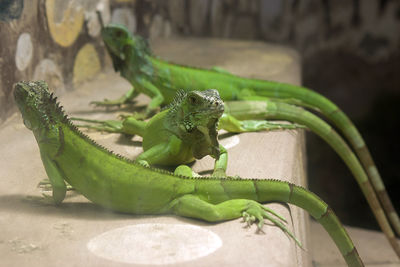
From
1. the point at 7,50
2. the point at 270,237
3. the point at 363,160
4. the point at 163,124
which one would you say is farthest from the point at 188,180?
the point at 363,160

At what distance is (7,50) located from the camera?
3.23 meters

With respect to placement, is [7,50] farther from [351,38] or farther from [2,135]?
[351,38]

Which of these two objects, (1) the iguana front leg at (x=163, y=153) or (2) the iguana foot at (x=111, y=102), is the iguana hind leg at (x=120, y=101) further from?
(1) the iguana front leg at (x=163, y=153)

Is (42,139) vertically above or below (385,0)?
below

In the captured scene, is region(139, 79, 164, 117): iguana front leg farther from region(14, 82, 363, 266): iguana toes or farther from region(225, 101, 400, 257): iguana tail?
region(14, 82, 363, 266): iguana toes

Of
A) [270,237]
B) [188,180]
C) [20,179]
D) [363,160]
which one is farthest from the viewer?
[363,160]

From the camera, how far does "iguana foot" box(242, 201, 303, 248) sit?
1.95 m

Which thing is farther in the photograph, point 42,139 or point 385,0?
point 385,0

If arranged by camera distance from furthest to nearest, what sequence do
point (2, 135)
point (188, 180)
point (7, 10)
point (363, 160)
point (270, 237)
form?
1. point (363, 160)
2. point (7, 10)
3. point (2, 135)
4. point (188, 180)
5. point (270, 237)

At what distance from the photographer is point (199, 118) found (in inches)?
88.7

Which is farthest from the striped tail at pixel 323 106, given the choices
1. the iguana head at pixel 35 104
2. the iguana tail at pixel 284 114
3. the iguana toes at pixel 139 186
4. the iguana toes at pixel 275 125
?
the iguana head at pixel 35 104

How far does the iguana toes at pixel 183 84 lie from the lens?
3.72 meters

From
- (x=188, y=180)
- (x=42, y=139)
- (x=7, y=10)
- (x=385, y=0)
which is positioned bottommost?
(x=188, y=180)

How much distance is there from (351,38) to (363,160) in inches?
92.5
